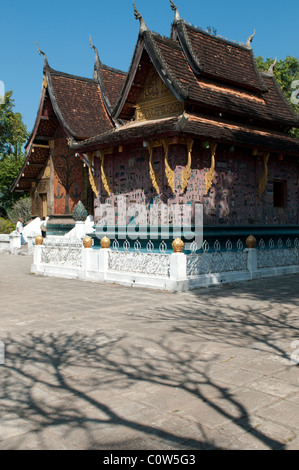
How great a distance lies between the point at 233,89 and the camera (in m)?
14.7

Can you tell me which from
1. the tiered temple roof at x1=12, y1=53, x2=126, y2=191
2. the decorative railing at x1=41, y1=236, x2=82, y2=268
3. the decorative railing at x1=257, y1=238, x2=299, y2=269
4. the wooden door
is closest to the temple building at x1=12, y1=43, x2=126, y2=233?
the tiered temple roof at x1=12, y1=53, x2=126, y2=191

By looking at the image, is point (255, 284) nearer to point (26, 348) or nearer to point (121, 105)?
point (26, 348)

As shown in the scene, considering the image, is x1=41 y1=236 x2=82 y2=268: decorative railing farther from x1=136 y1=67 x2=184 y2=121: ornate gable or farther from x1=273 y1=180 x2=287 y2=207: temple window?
x1=273 y1=180 x2=287 y2=207: temple window

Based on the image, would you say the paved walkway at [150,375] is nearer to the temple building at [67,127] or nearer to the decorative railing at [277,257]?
the decorative railing at [277,257]

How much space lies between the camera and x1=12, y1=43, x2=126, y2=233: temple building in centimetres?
2016

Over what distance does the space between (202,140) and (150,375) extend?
8.85m

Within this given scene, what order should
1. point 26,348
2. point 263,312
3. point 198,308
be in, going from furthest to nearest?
point 198,308
point 263,312
point 26,348

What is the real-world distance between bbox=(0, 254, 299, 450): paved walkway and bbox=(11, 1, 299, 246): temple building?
16.2 ft

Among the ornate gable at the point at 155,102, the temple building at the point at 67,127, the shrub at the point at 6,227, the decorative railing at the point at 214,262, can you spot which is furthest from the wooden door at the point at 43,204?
the decorative railing at the point at 214,262

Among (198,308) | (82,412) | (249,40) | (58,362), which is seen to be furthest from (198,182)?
(82,412)

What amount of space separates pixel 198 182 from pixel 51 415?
31.4 ft

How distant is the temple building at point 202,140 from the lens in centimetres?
1217

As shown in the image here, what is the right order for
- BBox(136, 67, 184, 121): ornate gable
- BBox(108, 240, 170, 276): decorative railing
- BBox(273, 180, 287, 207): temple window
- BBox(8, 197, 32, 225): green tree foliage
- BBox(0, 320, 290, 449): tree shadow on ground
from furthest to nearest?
BBox(8, 197, 32, 225): green tree foliage, BBox(273, 180, 287, 207): temple window, BBox(136, 67, 184, 121): ornate gable, BBox(108, 240, 170, 276): decorative railing, BBox(0, 320, 290, 449): tree shadow on ground
